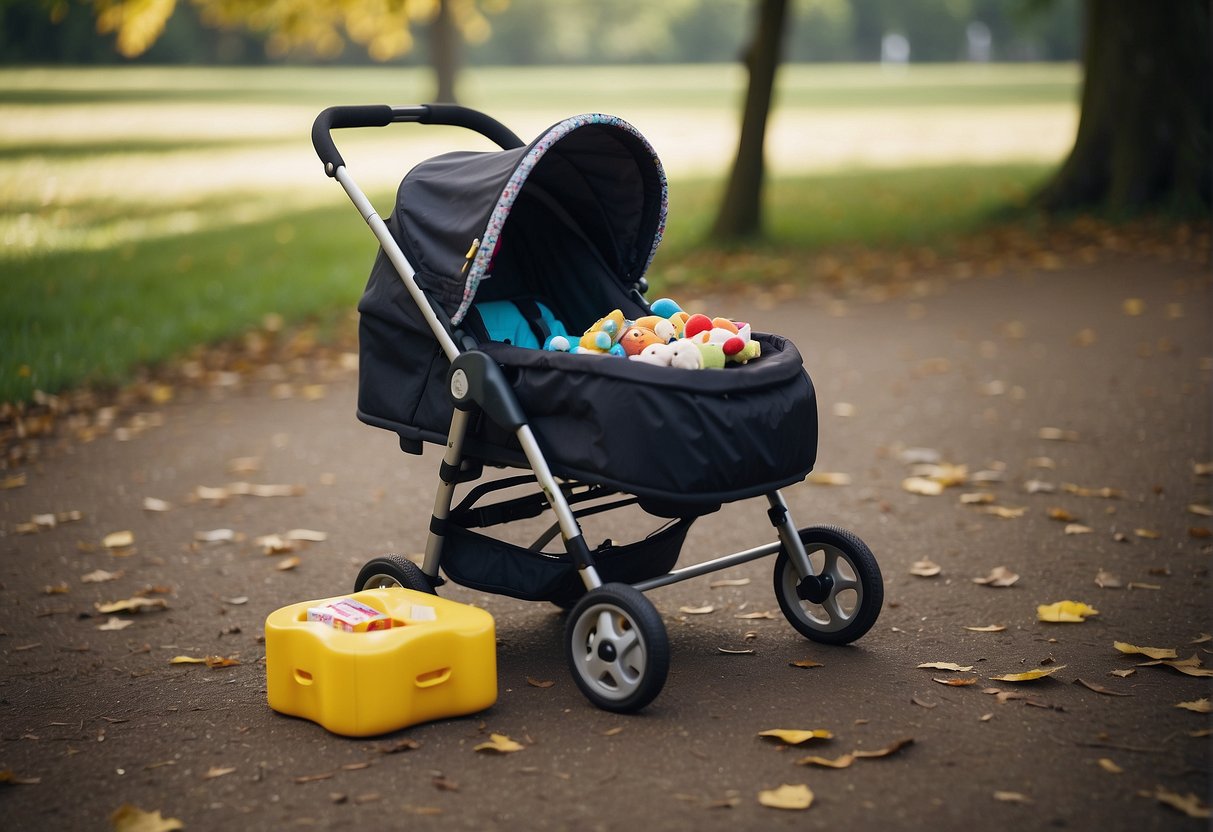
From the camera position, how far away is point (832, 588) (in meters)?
4.52

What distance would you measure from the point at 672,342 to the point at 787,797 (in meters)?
1.45

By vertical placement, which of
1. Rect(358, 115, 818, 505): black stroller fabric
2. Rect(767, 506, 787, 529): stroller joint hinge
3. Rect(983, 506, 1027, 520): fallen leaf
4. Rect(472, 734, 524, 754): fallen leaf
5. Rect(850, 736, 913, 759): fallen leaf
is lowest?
Rect(472, 734, 524, 754): fallen leaf

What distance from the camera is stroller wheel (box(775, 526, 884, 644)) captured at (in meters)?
4.39

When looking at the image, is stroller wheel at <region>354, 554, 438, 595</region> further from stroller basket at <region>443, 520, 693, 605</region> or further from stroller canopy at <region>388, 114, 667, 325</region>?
stroller canopy at <region>388, 114, 667, 325</region>

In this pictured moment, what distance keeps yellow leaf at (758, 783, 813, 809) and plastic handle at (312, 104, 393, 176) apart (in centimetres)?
268

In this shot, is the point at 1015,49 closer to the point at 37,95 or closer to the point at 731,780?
the point at 37,95

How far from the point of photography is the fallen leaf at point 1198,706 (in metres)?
3.88

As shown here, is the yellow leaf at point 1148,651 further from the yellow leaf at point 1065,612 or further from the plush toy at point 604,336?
the plush toy at point 604,336

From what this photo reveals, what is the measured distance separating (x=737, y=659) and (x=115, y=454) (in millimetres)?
4459

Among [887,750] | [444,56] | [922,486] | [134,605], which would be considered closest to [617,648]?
[887,750]

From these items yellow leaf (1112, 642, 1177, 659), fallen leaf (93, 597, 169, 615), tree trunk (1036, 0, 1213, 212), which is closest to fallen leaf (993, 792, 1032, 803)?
yellow leaf (1112, 642, 1177, 659)

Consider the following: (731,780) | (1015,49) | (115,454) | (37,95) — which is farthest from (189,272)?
(1015,49)

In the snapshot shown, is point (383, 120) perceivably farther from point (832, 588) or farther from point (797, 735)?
point (797, 735)

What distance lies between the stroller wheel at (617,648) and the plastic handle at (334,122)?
1.92 metres
